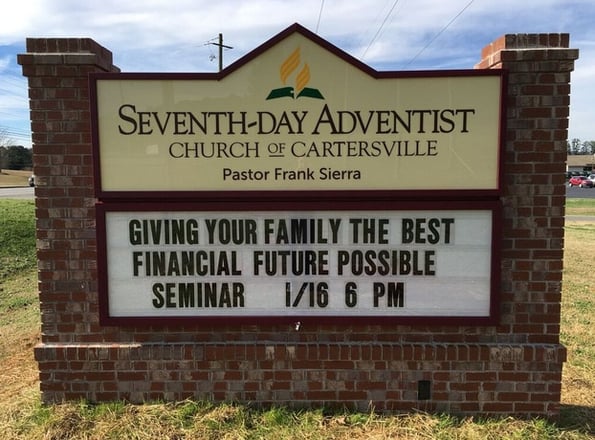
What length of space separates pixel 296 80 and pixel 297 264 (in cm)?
144

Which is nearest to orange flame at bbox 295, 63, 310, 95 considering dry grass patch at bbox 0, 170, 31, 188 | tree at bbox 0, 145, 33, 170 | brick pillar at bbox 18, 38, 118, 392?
brick pillar at bbox 18, 38, 118, 392

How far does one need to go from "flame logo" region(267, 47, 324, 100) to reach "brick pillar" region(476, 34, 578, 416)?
147 centimetres

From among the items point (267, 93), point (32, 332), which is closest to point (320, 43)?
point (267, 93)

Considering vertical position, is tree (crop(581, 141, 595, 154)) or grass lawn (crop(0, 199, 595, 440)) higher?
tree (crop(581, 141, 595, 154))

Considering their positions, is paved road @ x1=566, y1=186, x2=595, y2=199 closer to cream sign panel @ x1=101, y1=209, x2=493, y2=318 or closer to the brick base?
the brick base

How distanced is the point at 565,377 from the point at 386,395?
6.21 feet

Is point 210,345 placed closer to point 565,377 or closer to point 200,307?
point 200,307

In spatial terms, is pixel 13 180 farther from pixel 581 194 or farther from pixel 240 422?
pixel 240 422

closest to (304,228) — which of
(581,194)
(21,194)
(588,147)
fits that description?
(21,194)

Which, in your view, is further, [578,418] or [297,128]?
[578,418]

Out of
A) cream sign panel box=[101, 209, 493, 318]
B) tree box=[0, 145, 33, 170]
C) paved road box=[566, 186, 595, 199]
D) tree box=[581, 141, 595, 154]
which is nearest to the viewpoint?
cream sign panel box=[101, 209, 493, 318]

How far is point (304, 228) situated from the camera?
371cm

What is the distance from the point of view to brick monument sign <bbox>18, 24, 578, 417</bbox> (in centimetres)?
358

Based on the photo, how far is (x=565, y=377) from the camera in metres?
4.39
